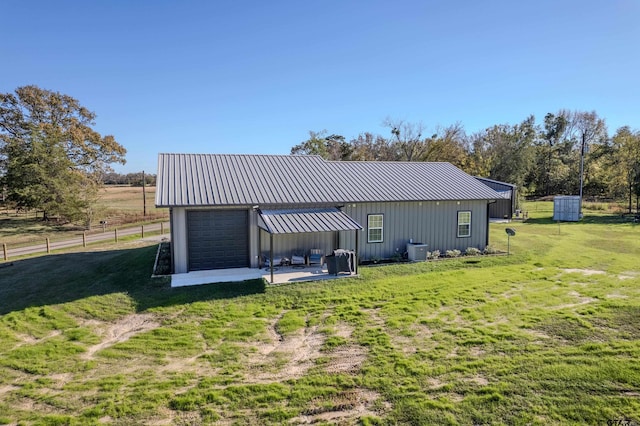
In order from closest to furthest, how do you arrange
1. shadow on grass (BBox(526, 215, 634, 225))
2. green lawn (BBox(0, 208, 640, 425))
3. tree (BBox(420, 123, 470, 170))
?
green lawn (BBox(0, 208, 640, 425)), shadow on grass (BBox(526, 215, 634, 225)), tree (BBox(420, 123, 470, 170))

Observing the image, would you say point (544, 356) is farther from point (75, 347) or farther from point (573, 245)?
point (573, 245)

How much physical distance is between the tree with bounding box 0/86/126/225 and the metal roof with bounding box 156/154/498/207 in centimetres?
2029

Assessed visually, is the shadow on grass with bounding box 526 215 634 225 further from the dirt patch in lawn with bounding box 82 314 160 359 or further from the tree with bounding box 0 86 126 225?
the tree with bounding box 0 86 126 225

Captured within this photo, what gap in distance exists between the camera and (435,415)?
5344 mm

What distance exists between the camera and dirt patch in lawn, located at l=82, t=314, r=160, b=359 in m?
8.22

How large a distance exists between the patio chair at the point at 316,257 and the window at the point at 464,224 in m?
6.43

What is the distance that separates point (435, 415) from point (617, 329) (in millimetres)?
5438

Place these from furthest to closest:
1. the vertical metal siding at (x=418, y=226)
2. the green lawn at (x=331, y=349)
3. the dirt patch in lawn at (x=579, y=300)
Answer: the vertical metal siding at (x=418, y=226) → the dirt patch in lawn at (x=579, y=300) → the green lawn at (x=331, y=349)

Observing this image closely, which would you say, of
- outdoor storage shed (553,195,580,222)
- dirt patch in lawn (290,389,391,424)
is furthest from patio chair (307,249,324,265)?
outdoor storage shed (553,195,580,222)

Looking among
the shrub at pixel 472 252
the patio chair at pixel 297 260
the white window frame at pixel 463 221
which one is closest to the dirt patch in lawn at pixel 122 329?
the patio chair at pixel 297 260

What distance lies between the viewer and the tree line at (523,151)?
144 ft

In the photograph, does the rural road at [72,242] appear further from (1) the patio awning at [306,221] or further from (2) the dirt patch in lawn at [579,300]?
(2) the dirt patch in lawn at [579,300]

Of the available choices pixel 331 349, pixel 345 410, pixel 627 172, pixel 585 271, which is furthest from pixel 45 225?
pixel 627 172

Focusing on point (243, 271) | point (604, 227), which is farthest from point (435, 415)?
point (604, 227)
